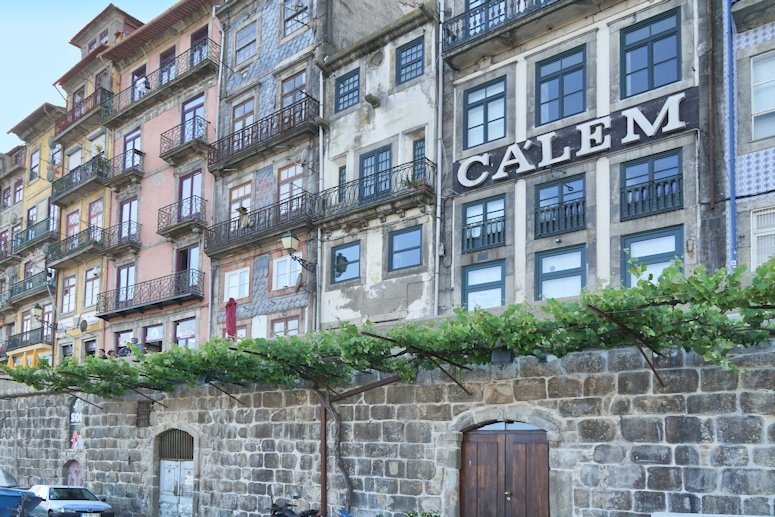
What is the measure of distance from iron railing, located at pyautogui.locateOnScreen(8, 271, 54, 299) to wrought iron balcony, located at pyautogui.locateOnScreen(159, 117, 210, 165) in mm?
9236

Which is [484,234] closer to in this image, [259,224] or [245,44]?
[259,224]

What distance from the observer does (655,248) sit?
16328 millimetres

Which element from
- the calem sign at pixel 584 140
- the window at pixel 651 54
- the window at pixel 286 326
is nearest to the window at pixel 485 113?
the calem sign at pixel 584 140

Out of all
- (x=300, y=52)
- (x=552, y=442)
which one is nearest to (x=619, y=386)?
(x=552, y=442)

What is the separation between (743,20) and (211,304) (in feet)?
57.2

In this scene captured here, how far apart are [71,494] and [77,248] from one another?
15149 millimetres

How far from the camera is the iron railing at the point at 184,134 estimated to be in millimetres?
27906

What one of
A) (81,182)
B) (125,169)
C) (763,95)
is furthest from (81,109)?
(763,95)

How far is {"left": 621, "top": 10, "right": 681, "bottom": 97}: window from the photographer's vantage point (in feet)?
53.5

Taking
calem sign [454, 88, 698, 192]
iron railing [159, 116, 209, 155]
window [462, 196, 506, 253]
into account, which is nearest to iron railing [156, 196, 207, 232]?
iron railing [159, 116, 209, 155]

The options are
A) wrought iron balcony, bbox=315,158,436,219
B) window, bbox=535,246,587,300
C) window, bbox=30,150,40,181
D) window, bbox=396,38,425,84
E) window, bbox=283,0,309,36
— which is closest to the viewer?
window, bbox=535,246,587,300

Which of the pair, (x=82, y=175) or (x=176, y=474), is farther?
(x=82, y=175)

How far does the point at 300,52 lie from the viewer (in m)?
24.7

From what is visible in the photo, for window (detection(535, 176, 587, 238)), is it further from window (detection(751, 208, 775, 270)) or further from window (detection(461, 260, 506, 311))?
window (detection(751, 208, 775, 270))
